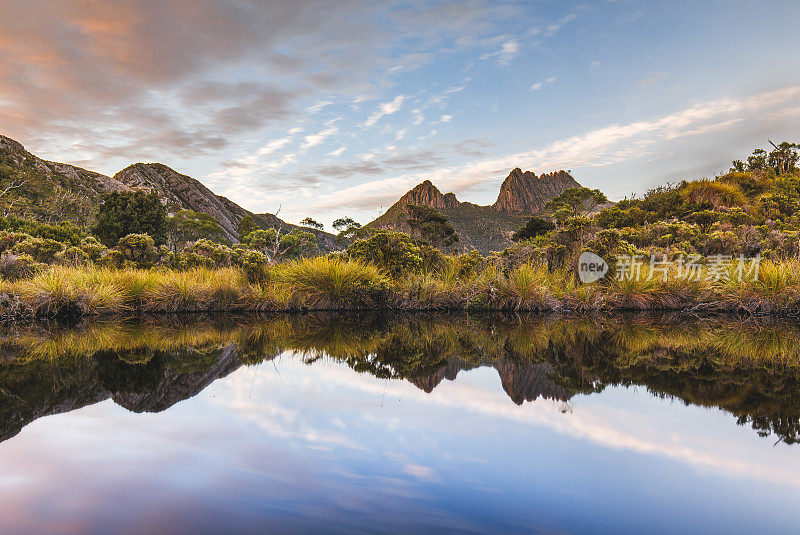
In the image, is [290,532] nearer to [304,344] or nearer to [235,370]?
[235,370]

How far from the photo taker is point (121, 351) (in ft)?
15.9

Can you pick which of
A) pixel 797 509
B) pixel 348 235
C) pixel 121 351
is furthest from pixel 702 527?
pixel 348 235

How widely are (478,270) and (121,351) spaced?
9.45 meters

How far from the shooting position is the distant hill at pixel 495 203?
6094 centimetres

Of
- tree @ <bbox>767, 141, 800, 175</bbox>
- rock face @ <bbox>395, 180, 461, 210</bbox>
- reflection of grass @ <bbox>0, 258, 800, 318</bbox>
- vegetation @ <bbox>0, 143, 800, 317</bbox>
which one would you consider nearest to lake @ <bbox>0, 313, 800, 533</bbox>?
reflection of grass @ <bbox>0, 258, 800, 318</bbox>

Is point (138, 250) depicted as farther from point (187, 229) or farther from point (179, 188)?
point (179, 188)

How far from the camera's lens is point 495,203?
276 ft

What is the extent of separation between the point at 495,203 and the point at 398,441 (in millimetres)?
85075

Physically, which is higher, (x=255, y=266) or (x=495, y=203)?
(x=495, y=203)

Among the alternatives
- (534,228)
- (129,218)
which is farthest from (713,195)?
(129,218)

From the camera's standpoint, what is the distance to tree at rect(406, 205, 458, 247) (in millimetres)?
34188

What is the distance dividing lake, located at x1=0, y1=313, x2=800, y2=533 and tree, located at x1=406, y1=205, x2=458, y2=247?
29.3 m

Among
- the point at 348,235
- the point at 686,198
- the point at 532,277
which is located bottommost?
the point at 532,277

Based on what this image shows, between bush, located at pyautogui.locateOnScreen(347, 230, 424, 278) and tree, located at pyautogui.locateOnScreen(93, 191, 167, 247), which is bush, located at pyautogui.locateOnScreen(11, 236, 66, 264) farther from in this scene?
tree, located at pyautogui.locateOnScreen(93, 191, 167, 247)
